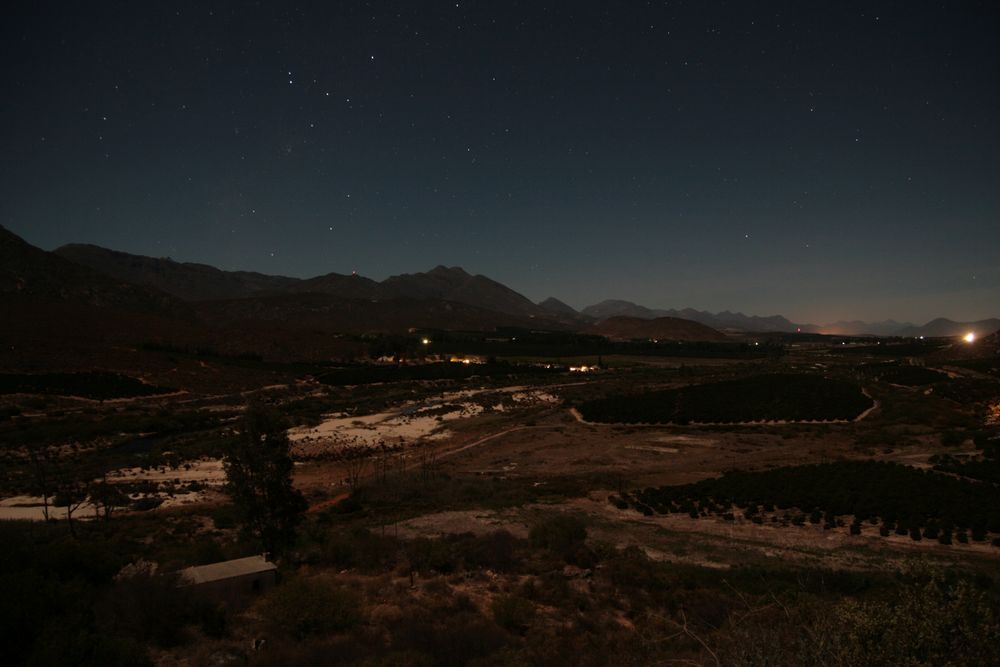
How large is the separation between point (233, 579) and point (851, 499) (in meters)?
28.3

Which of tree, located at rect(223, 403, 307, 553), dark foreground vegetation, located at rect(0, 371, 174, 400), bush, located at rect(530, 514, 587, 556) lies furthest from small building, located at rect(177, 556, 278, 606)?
dark foreground vegetation, located at rect(0, 371, 174, 400)

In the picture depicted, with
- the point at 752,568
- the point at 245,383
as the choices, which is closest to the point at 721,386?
the point at 752,568

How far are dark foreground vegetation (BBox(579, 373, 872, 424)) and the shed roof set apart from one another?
150 feet

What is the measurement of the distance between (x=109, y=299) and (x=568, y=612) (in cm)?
18542

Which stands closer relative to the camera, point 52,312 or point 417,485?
point 417,485

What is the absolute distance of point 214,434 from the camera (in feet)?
162

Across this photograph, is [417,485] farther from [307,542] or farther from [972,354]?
[972,354]

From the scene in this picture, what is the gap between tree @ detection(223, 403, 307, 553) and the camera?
16047 mm

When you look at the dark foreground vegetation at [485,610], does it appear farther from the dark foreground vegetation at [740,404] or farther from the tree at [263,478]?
the dark foreground vegetation at [740,404]

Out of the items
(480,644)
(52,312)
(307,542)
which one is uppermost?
(52,312)

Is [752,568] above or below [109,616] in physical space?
below

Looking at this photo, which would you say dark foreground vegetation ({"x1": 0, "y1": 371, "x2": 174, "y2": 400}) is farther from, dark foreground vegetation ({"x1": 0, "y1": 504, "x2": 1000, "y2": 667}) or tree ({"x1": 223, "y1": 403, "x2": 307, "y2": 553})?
tree ({"x1": 223, "y1": 403, "x2": 307, "y2": 553})

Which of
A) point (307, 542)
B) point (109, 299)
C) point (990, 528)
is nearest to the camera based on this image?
point (307, 542)

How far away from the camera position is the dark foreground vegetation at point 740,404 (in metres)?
54.8
